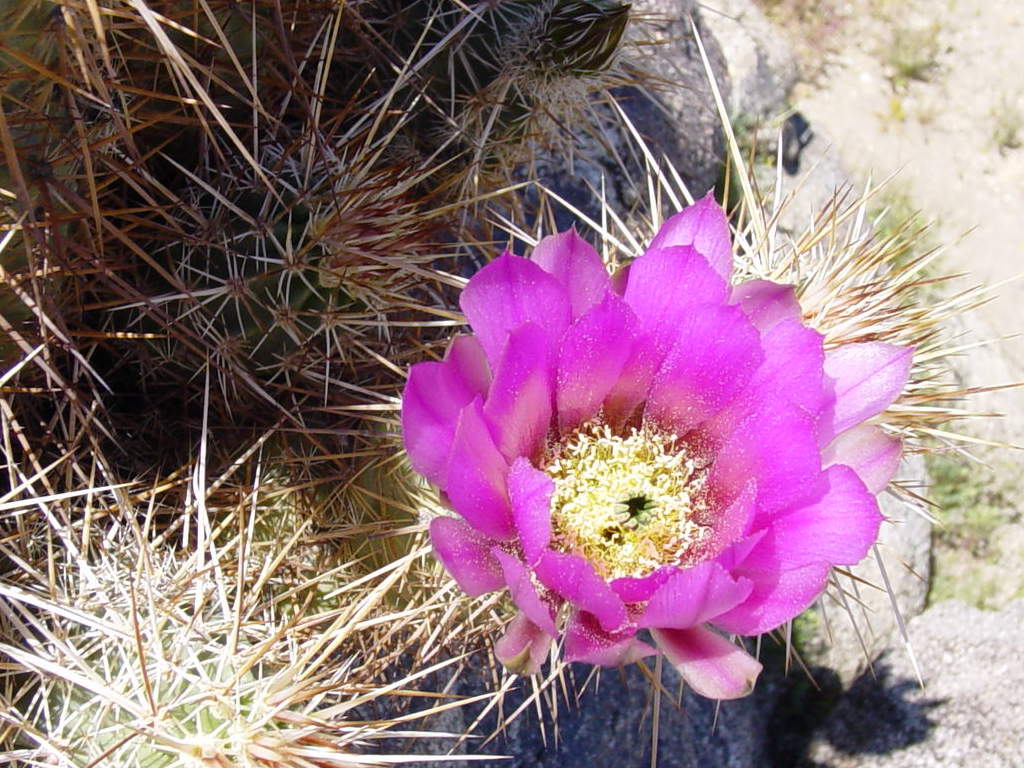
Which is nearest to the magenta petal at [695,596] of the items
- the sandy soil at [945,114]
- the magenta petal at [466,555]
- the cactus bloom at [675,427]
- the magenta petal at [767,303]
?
the cactus bloom at [675,427]

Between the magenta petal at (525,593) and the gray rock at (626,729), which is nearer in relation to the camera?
the magenta petal at (525,593)

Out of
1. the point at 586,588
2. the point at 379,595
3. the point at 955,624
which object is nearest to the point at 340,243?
the point at 379,595

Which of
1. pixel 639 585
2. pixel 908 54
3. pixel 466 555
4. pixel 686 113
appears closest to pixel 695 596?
pixel 639 585

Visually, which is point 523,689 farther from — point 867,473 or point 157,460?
point 867,473

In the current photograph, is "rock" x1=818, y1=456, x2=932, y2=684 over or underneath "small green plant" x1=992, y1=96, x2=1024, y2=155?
underneath

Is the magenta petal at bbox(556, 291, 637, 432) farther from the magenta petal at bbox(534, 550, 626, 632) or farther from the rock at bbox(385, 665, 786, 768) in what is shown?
the rock at bbox(385, 665, 786, 768)

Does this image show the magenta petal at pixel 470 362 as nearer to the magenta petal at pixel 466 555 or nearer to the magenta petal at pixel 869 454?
the magenta petal at pixel 466 555

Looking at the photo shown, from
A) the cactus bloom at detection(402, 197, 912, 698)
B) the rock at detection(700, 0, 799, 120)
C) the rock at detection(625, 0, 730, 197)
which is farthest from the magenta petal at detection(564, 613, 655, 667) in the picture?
the rock at detection(700, 0, 799, 120)
